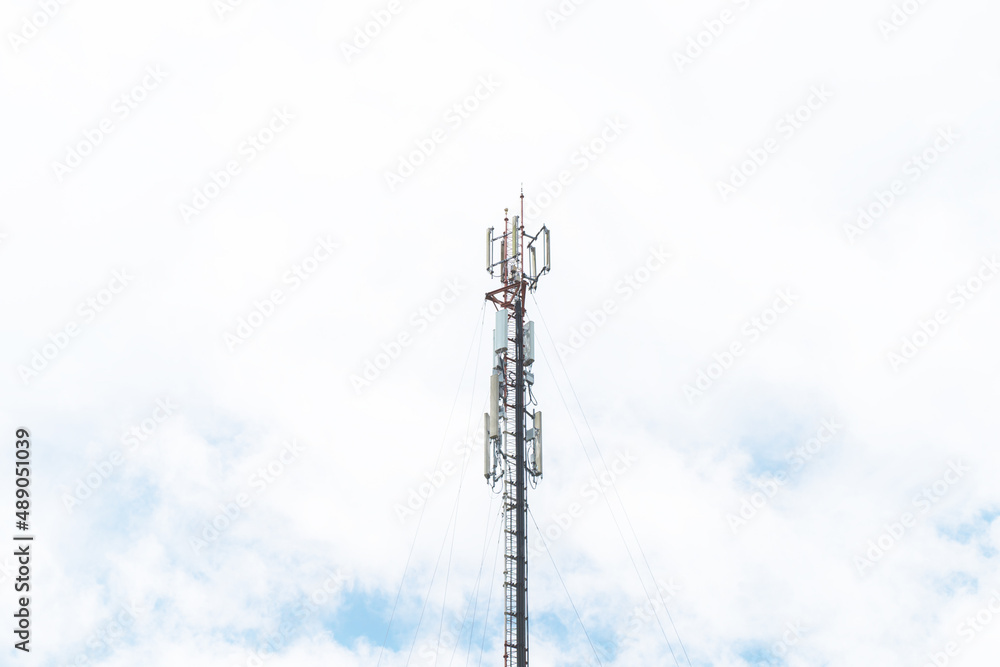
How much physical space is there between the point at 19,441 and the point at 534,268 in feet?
92.4

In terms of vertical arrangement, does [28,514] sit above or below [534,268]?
below

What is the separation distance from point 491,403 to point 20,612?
25743mm

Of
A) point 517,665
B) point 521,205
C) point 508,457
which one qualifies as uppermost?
point 521,205

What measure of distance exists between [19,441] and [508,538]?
84.0ft

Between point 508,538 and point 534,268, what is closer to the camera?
point 508,538

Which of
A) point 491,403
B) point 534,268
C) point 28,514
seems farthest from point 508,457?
point 28,514

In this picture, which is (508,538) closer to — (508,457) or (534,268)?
(508,457)

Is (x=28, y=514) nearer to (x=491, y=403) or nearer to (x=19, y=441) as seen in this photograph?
(x=19, y=441)

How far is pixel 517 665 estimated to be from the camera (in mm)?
69312

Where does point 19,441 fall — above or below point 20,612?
above

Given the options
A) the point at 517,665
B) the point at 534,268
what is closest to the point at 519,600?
the point at 517,665

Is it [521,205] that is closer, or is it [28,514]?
[28,514]

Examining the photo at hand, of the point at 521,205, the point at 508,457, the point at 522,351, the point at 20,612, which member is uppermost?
the point at 521,205

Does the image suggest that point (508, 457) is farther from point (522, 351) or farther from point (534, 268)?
point (534, 268)
